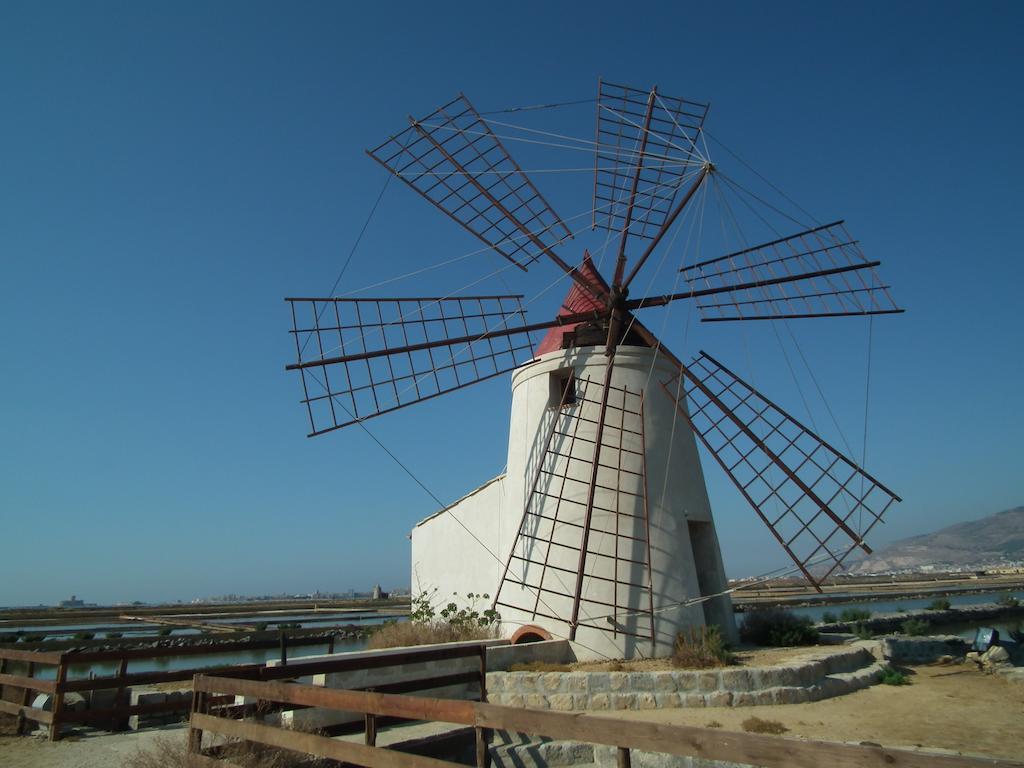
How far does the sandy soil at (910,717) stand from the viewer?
576 centimetres

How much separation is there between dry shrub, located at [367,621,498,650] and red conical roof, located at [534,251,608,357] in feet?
15.5

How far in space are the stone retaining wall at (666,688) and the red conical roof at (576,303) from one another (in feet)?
18.0

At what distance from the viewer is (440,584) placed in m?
13.0

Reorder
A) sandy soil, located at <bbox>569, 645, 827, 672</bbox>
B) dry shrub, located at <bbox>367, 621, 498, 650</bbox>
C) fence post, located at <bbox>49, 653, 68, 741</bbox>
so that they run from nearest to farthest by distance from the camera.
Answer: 1. fence post, located at <bbox>49, 653, 68, 741</bbox>
2. sandy soil, located at <bbox>569, 645, 827, 672</bbox>
3. dry shrub, located at <bbox>367, 621, 498, 650</bbox>

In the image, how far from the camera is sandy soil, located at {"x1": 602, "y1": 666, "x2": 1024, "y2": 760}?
5.76m

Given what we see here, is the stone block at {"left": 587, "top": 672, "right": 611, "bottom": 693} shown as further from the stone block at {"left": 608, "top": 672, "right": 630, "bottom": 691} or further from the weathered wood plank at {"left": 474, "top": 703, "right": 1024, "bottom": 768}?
the weathered wood plank at {"left": 474, "top": 703, "right": 1024, "bottom": 768}

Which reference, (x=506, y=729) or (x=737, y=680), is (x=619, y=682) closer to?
(x=737, y=680)

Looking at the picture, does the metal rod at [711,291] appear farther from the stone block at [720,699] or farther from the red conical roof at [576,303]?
the stone block at [720,699]

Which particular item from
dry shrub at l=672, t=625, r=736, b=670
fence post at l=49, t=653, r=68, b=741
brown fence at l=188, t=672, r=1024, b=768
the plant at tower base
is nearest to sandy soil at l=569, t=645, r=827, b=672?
dry shrub at l=672, t=625, r=736, b=670

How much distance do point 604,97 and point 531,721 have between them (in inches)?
409

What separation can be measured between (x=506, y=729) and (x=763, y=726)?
3.80 metres

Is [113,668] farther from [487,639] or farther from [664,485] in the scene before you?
[664,485]

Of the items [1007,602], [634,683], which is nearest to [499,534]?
[634,683]

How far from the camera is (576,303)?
11.7 metres
